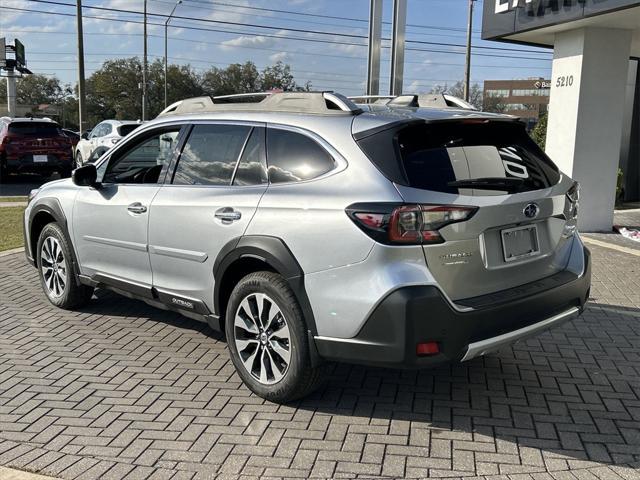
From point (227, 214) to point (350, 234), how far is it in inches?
39.4

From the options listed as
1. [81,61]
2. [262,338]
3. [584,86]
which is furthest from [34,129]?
[262,338]

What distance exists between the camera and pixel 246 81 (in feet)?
253

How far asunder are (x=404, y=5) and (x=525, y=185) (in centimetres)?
542

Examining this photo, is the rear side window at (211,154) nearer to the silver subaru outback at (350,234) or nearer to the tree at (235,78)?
the silver subaru outback at (350,234)

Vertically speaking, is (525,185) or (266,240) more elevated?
(525,185)

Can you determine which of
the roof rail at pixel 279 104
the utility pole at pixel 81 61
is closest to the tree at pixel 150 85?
the utility pole at pixel 81 61

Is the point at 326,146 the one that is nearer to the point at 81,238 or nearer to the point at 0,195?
the point at 81,238

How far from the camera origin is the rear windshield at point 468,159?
3.35 metres

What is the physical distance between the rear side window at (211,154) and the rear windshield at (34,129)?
49.6ft

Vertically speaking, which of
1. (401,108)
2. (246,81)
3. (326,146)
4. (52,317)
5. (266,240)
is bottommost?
(52,317)

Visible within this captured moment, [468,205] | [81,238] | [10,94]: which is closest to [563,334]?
[468,205]

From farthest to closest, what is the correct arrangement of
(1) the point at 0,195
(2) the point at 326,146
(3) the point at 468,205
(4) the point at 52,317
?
(1) the point at 0,195 → (4) the point at 52,317 → (2) the point at 326,146 → (3) the point at 468,205

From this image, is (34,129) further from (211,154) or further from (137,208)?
(211,154)

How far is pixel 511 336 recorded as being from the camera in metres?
3.47
